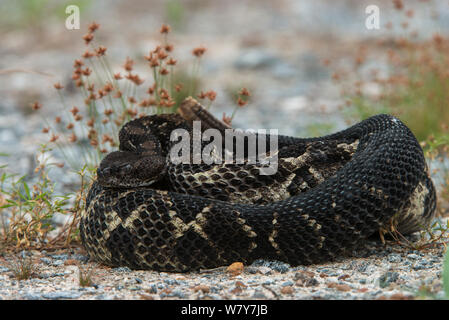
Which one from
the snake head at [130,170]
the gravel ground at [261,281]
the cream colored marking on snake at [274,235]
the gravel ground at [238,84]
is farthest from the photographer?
the snake head at [130,170]

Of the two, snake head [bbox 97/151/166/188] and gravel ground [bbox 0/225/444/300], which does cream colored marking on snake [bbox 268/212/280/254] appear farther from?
snake head [bbox 97/151/166/188]

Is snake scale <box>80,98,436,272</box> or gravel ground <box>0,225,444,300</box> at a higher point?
snake scale <box>80,98,436,272</box>

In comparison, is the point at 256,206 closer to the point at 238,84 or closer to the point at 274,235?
the point at 274,235

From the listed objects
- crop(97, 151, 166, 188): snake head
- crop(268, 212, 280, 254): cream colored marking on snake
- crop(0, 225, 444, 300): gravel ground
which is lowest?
crop(0, 225, 444, 300): gravel ground

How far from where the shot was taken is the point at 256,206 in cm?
527

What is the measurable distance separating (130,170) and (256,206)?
1.27 metres

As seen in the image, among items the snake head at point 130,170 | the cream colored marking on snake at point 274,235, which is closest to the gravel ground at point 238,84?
the cream colored marking on snake at point 274,235

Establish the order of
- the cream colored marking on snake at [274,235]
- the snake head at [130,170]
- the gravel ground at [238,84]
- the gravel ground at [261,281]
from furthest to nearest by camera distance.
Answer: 1. the snake head at [130,170]
2. the cream colored marking on snake at [274,235]
3. the gravel ground at [238,84]
4. the gravel ground at [261,281]

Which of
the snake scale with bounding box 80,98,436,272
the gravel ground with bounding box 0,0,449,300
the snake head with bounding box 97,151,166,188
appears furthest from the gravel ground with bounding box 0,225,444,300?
the snake head with bounding box 97,151,166,188

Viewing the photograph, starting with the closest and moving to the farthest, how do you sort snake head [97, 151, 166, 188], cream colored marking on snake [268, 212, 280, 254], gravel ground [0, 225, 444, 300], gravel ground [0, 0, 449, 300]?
gravel ground [0, 225, 444, 300]
gravel ground [0, 0, 449, 300]
cream colored marking on snake [268, 212, 280, 254]
snake head [97, 151, 166, 188]

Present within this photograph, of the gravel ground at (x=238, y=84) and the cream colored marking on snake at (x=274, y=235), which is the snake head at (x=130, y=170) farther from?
the cream colored marking on snake at (x=274, y=235)

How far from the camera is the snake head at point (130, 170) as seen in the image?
5547 mm

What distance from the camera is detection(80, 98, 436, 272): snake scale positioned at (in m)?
5.08
